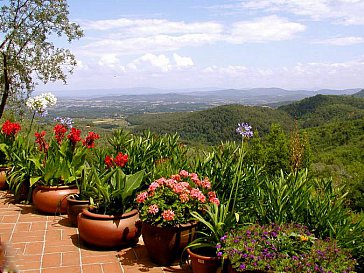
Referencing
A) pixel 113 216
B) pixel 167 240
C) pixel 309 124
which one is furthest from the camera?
pixel 309 124

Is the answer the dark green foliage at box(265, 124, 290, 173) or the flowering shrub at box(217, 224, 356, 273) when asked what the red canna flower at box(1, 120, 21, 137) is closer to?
the flowering shrub at box(217, 224, 356, 273)

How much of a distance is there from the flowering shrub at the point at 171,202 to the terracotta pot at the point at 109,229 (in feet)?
1.26

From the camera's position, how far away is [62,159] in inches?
187

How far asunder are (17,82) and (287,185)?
36.4ft

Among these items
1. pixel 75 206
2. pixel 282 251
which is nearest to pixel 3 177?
pixel 75 206

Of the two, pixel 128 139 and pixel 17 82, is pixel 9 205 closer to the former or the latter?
pixel 128 139

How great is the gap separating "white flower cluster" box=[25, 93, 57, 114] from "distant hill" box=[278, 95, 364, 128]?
48035 mm

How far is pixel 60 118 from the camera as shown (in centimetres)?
559

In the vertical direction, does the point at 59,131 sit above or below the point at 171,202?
above

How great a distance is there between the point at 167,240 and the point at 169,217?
0.84ft

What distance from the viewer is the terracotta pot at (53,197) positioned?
4.54 meters

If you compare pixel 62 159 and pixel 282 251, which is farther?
pixel 62 159

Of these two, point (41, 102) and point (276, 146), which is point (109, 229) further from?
point (276, 146)

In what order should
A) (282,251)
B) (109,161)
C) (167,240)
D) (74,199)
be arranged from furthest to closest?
(74,199) → (109,161) → (167,240) → (282,251)
